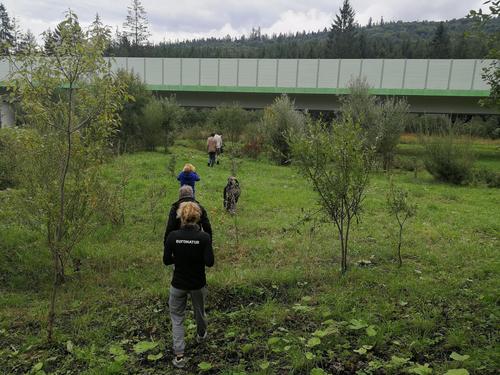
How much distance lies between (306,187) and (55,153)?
10109 millimetres

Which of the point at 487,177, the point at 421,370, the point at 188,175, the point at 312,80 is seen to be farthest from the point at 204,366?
the point at 312,80

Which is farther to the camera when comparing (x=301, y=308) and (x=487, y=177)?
(x=487, y=177)

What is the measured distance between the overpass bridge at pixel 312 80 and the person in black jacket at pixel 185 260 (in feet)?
105

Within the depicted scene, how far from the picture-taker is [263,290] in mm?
5934

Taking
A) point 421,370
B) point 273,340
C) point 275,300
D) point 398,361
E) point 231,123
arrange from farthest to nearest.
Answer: point 231,123, point 275,300, point 273,340, point 398,361, point 421,370

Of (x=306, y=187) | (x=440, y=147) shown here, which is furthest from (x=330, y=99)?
(x=306, y=187)

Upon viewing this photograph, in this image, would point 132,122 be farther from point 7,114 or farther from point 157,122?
point 7,114

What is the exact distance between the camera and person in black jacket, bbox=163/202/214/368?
4.08 metres

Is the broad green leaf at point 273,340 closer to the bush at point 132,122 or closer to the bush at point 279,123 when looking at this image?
the bush at point 279,123

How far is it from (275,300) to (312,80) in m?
36.3

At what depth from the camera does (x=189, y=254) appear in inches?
160

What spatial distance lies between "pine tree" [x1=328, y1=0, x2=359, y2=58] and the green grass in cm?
6679

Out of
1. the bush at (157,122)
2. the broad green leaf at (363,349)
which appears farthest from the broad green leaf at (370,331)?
the bush at (157,122)

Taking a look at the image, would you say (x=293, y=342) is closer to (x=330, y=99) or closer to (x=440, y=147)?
(x=440, y=147)
